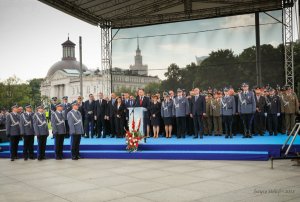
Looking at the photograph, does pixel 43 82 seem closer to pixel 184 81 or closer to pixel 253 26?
pixel 184 81

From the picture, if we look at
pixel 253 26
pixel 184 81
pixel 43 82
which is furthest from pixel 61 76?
pixel 253 26

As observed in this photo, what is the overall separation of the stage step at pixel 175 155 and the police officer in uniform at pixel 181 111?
216cm

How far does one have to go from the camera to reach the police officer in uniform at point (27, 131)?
34.2 ft

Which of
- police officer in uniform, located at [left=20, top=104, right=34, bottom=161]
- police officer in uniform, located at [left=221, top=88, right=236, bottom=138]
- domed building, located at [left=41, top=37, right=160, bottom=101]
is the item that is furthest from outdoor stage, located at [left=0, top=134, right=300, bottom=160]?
domed building, located at [left=41, top=37, right=160, bottom=101]

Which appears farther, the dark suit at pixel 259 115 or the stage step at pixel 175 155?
the dark suit at pixel 259 115

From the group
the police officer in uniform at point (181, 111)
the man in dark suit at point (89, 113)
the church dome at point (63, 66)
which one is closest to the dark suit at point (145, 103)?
the police officer in uniform at point (181, 111)

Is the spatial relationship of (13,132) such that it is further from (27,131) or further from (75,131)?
(75,131)

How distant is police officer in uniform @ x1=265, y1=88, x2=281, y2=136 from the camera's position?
11.5 meters

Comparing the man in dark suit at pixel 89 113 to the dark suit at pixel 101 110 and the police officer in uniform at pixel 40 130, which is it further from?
the police officer in uniform at pixel 40 130

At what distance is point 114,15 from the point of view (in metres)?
17.6

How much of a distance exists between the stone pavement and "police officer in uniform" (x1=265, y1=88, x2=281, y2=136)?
11.9 feet

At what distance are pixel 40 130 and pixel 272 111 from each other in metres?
7.67

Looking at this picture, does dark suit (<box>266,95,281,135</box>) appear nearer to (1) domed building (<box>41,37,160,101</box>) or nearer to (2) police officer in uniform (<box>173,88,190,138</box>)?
(2) police officer in uniform (<box>173,88,190,138</box>)

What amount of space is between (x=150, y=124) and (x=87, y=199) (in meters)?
7.51
